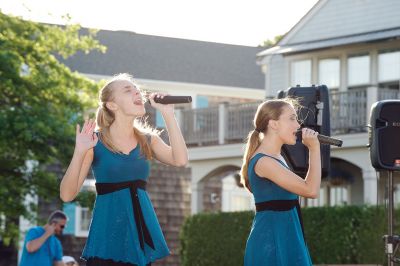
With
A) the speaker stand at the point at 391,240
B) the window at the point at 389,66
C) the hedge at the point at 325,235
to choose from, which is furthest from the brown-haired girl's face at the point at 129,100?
the window at the point at 389,66

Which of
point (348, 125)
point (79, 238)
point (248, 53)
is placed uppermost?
point (248, 53)

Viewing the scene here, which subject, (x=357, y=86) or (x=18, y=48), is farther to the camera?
(x=357, y=86)

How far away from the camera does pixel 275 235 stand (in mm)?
9039

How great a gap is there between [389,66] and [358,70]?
3.68ft

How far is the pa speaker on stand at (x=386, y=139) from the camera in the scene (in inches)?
478

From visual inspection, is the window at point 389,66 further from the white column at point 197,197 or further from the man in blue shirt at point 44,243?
the man in blue shirt at point 44,243

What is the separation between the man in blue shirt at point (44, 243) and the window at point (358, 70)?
55.1 ft

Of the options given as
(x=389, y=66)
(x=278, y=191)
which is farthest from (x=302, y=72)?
(x=278, y=191)

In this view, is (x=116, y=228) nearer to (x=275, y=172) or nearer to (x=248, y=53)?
(x=275, y=172)

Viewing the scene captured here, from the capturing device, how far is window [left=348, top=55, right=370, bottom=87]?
110 ft

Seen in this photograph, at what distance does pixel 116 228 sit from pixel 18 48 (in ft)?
66.9

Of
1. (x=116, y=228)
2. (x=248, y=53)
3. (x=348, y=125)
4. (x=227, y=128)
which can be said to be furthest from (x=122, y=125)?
(x=248, y=53)

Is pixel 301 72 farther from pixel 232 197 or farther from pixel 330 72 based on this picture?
pixel 232 197

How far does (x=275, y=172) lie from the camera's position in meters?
8.98
